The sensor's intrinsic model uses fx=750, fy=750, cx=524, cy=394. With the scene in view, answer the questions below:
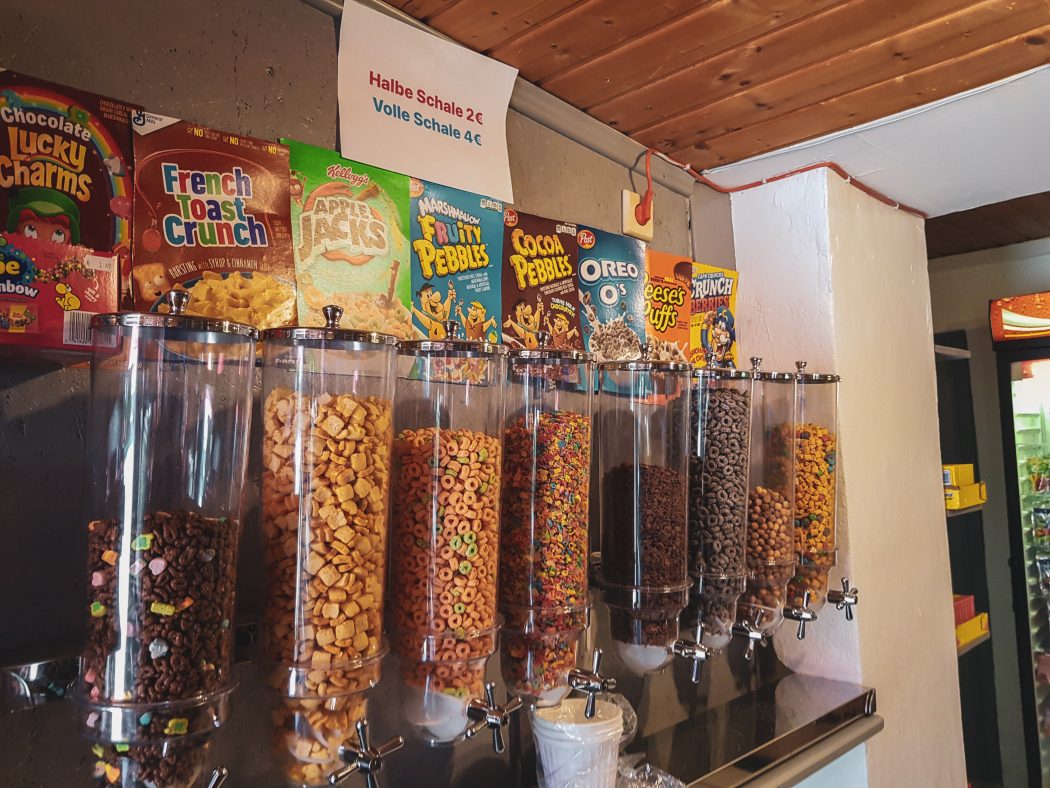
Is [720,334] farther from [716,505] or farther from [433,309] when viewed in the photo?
[433,309]

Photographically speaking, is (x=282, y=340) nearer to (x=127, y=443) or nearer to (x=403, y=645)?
(x=127, y=443)

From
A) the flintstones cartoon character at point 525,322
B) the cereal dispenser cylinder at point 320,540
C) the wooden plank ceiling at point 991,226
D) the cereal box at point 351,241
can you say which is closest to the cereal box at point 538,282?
the flintstones cartoon character at point 525,322

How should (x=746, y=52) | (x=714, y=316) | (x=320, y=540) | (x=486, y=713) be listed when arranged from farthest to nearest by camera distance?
(x=714, y=316)
(x=746, y=52)
(x=486, y=713)
(x=320, y=540)

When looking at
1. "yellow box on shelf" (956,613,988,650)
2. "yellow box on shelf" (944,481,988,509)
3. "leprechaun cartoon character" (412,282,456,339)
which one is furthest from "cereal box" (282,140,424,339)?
"yellow box on shelf" (956,613,988,650)

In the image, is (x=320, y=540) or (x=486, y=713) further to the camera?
(x=486, y=713)

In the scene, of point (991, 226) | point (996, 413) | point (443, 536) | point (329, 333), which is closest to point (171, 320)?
point (329, 333)

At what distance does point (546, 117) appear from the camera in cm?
161

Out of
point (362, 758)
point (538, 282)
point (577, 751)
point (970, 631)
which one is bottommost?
point (970, 631)

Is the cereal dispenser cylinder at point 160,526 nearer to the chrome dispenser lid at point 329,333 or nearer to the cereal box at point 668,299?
the chrome dispenser lid at point 329,333

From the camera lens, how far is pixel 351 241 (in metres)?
1.20

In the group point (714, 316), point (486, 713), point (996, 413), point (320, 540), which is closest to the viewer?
point (320, 540)

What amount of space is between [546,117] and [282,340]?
0.95 metres

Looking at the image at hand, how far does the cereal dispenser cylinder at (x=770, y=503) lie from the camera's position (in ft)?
4.99

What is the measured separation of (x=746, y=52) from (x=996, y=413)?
3346mm
